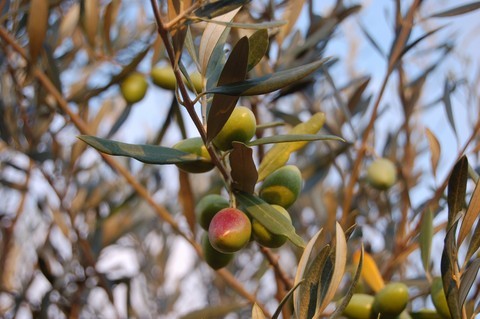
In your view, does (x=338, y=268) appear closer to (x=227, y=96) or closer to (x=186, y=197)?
(x=227, y=96)

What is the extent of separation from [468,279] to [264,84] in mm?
285

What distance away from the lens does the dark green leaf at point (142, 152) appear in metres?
0.60

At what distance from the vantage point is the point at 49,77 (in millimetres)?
1184

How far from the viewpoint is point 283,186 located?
0.74 metres

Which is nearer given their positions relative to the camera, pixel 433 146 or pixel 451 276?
pixel 451 276

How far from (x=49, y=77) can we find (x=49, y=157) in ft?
0.69

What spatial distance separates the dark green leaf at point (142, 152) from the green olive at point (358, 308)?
291 mm

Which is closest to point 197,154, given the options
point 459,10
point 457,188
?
point 457,188

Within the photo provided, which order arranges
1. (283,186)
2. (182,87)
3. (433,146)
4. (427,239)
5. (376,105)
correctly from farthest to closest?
1. (376,105)
2. (433,146)
3. (427,239)
4. (283,186)
5. (182,87)


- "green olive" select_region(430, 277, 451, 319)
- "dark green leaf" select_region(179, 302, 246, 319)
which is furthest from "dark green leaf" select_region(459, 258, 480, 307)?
"dark green leaf" select_region(179, 302, 246, 319)

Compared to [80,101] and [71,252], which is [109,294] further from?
[80,101]

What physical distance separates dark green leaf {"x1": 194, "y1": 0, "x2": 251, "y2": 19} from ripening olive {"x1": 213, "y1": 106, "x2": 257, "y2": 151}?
106mm

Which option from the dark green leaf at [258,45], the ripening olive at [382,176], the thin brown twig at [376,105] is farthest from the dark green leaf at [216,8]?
the ripening olive at [382,176]

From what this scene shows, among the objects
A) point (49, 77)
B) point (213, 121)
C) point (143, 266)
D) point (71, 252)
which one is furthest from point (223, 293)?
point (213, 121)
